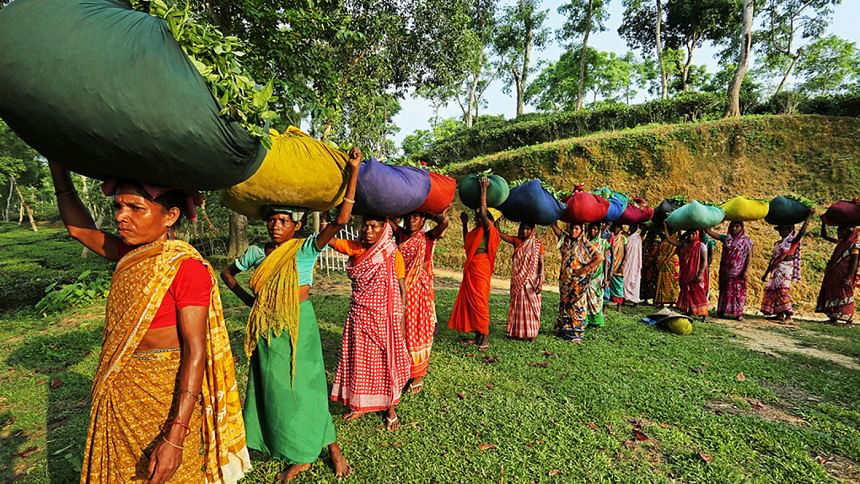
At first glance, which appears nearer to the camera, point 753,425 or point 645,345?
point 753,425

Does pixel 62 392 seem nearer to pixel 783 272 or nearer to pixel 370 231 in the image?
pixel 370 231

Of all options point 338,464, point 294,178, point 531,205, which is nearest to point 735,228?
point 531,205

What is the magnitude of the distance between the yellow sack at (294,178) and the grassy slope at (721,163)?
1277cm

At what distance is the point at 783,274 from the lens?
8.15 m

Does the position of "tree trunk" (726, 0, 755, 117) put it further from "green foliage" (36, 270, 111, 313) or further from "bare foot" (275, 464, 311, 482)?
"green foliage" (36, 270, 111, 313)

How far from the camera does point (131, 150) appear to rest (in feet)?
4.44

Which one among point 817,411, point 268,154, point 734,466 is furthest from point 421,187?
point 817,411

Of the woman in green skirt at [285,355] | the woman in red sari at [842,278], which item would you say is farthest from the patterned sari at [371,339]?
the woman in red sari at [842,278]

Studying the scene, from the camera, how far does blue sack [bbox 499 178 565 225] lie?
17.1ft

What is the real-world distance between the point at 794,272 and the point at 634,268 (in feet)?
10.0

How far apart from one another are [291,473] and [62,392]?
10.8ft

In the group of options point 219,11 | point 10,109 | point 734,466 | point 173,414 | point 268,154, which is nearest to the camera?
point 10,109

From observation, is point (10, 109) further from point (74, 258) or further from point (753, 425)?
point (74, 258)

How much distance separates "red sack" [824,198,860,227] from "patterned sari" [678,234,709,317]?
7.97 ft
